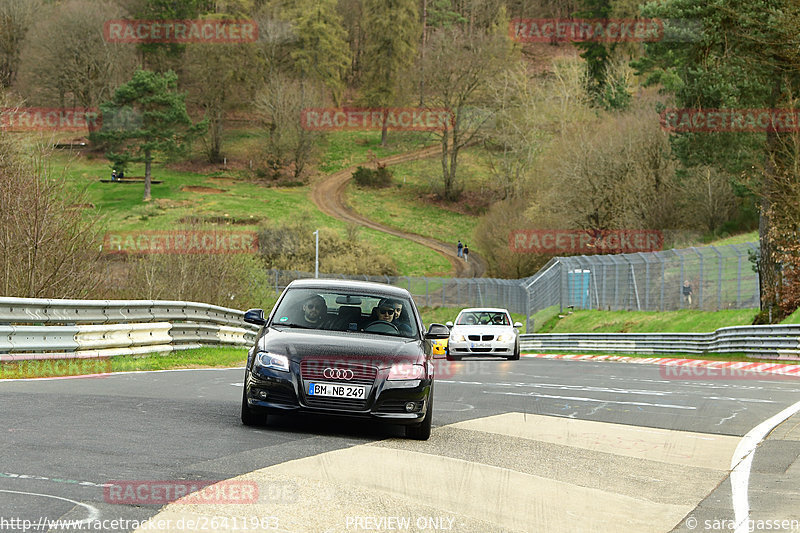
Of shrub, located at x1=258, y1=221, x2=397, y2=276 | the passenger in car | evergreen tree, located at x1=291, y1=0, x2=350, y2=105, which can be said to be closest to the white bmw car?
the passenger in car

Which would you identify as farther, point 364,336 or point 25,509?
point 364,336

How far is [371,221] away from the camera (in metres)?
98.6

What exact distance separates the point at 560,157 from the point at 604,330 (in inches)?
831

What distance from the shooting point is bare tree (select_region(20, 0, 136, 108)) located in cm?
11062

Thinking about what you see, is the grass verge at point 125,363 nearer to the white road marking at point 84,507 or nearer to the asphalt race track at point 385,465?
the asphalt race track at point 385,465

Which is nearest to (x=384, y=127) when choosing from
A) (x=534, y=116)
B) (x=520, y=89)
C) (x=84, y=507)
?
(x=520, y=89)

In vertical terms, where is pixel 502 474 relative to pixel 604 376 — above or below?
above

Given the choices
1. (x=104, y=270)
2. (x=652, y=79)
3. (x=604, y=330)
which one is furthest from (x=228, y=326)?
(x=652, y=79)

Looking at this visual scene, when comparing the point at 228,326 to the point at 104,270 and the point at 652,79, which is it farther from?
the point at 652,79

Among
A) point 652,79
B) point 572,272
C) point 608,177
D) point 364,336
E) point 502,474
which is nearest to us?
point 502,474

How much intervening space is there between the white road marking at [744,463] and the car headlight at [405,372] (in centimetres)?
295

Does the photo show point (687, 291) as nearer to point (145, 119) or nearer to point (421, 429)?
point (421, 429)

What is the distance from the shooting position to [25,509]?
5.55 meters

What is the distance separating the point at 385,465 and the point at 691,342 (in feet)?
90.7
